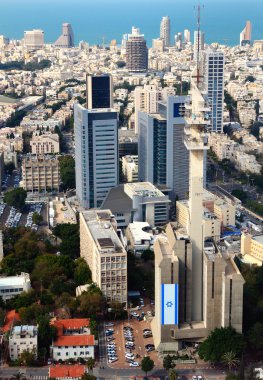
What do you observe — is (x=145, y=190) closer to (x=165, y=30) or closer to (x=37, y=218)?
(x=37, y=218)

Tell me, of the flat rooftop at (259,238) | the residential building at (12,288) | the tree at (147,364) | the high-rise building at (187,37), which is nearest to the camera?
the tree at (147,364)

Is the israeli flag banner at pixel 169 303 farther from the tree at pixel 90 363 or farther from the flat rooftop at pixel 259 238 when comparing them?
the flat rooftop at pixel 259 238

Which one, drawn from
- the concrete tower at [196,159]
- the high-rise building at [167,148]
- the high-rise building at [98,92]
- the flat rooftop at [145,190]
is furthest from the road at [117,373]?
the high-rise building at [98,92]

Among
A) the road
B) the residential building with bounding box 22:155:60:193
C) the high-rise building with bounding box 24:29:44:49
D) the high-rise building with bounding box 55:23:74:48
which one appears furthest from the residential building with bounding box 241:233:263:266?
the high-rise building with bounding box 55:23:74:48

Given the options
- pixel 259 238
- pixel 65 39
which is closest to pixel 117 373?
pixel 259 238

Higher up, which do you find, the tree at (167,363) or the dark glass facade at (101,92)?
the dark glass facade at (101,92)

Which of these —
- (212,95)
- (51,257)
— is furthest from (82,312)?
(212,95)

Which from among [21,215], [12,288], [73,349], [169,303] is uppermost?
[21,215]
